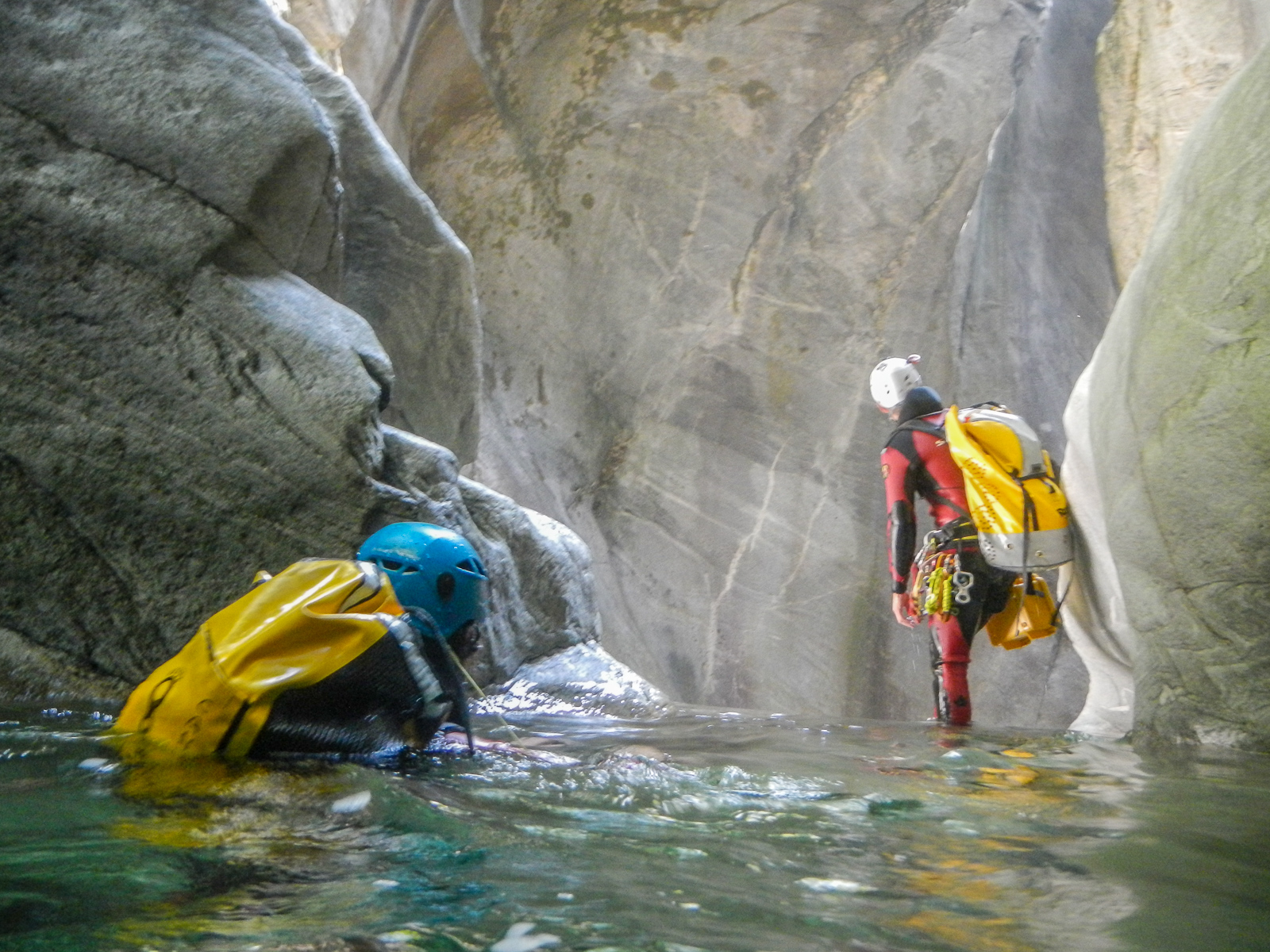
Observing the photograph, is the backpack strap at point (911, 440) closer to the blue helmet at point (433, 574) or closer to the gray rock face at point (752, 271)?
the blue helmet at point (433, 574)

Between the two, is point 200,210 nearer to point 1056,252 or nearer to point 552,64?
point 552,64

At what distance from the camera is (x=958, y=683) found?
5.66m

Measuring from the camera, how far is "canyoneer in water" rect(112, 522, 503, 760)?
2.55 m

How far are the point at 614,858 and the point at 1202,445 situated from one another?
10.9 ft

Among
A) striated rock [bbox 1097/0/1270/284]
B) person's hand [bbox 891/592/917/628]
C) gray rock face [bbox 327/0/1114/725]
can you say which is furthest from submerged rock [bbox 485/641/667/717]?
striated rock [bbox 1097/0/1270/284]

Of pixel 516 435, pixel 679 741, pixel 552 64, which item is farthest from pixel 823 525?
pixel 679 741

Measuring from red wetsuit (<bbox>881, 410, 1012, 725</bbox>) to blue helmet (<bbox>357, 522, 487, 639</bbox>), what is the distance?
10.2 ft

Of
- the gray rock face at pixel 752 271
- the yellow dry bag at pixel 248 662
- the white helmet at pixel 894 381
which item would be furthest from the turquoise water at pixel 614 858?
the gray rock face at pixel 752 271

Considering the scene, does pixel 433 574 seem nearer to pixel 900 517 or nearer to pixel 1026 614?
pixel 900 517

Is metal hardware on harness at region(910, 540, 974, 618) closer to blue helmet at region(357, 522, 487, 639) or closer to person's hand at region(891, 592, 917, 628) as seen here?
person's hand at region(891, 592, 917, 628)

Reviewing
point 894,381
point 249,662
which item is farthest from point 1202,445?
point 249,662

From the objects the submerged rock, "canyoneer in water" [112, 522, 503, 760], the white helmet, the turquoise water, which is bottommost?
the submerged rock

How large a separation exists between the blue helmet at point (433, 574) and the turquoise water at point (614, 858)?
18.7 inches

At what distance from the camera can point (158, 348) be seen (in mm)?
4703
